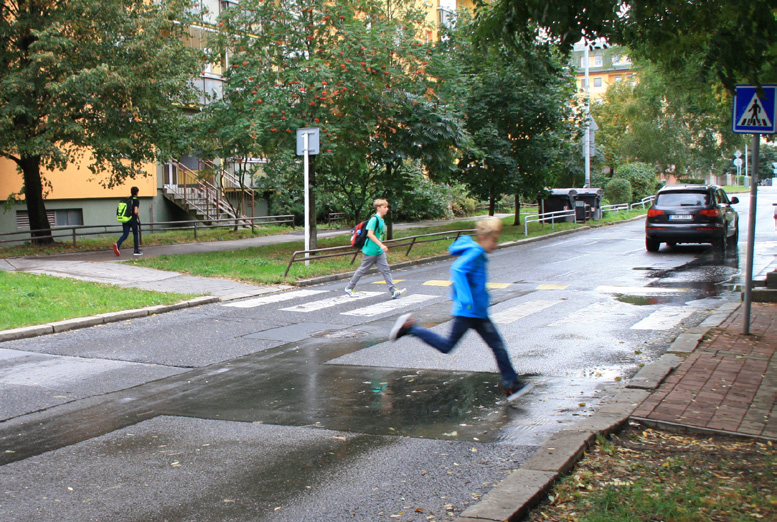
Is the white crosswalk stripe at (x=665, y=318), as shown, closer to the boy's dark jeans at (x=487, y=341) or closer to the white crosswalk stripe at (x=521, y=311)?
the white crosswalk stripe at (x=521, y=311)

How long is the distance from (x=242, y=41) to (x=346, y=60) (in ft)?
10.6

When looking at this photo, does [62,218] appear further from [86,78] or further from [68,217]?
[86,78]

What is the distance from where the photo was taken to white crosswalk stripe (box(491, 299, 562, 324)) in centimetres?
1104

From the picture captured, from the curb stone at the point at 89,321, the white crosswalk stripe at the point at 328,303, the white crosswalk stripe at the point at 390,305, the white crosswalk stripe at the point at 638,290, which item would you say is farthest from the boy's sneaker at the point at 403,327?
the white crosswalk stripe at the point at 638,290

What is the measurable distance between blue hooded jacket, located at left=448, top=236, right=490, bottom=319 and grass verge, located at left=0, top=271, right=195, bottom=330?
6827 mm

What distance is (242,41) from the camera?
1970 cm

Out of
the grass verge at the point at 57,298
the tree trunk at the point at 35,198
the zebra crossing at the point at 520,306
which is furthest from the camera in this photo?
the tree trunk at the point at 35,198

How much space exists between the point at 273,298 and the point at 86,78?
8.22 m

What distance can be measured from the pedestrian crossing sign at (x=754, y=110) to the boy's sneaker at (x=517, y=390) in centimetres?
416

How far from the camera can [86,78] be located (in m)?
17.8

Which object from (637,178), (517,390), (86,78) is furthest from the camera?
(637,178)

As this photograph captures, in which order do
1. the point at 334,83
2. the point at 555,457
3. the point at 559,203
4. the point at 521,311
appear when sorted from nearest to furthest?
the point at 555,457
the point at 521,311
the point at 334,83
the point at 559,203

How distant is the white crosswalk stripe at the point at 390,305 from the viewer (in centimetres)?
1199

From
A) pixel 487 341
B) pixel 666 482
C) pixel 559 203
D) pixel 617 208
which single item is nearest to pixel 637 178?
pixel 617 208
